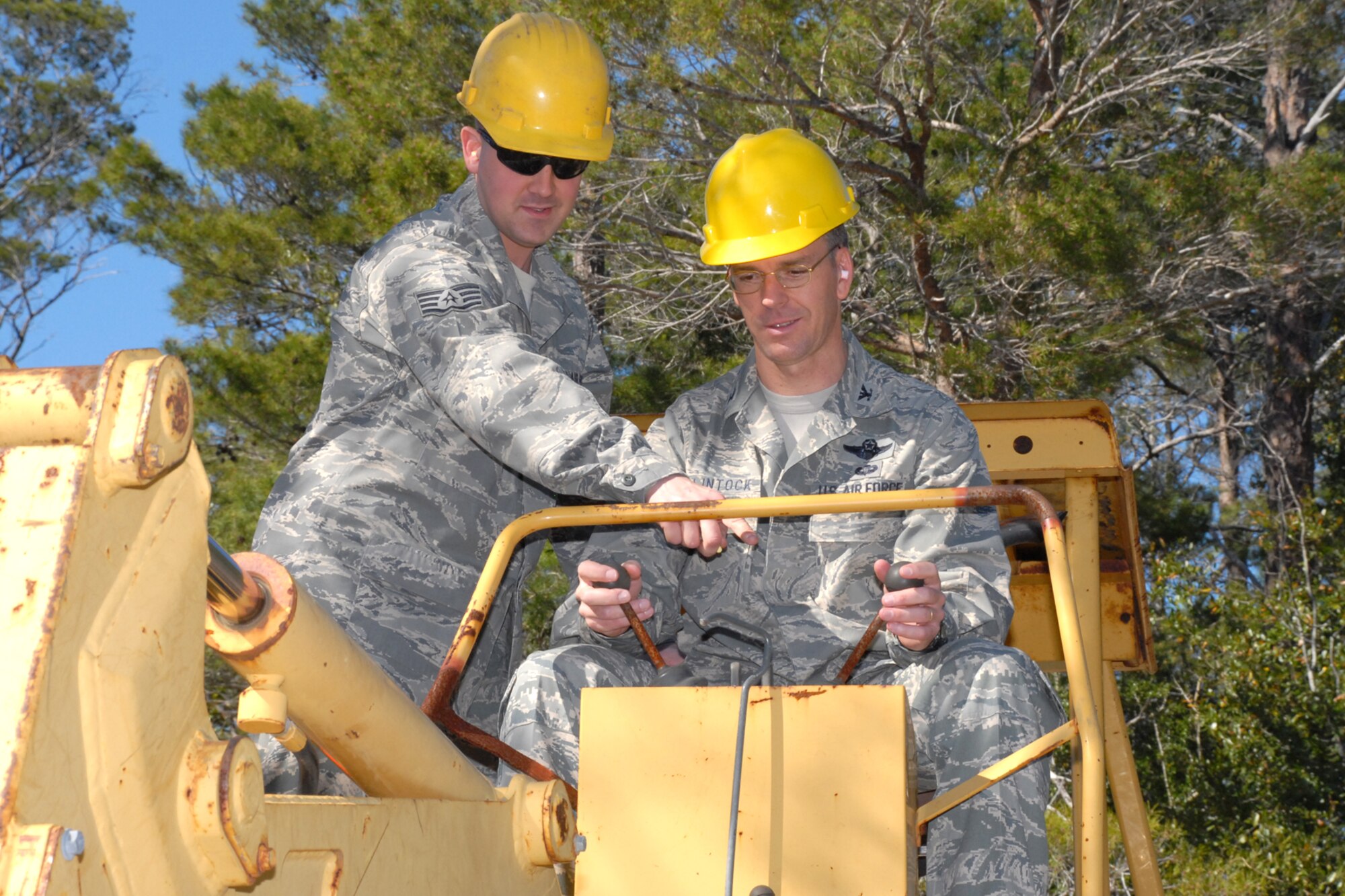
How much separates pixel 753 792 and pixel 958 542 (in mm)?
1048

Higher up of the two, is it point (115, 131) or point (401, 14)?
point (115, 131)

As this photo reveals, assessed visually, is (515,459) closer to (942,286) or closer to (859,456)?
(859,456)

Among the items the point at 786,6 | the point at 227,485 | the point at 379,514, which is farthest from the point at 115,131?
the point at 379,514

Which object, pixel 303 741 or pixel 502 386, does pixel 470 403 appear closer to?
pixel 502 386

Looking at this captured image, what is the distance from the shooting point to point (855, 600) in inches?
115

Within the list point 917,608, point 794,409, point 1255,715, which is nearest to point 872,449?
point 794,409

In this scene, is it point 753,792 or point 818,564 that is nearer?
point 753,792

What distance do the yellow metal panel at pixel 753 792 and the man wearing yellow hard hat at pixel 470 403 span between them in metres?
0.45

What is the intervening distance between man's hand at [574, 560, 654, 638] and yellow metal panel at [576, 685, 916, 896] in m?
0.67

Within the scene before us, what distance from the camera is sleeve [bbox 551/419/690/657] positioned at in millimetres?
2881

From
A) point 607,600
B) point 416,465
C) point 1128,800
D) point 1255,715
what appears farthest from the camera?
point 1255,715

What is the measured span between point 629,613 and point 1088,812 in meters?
1.02

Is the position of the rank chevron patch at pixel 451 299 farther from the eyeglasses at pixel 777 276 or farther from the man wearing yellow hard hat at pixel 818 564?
the eyeglasses at pixel 777 276

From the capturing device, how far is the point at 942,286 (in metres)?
8.88
